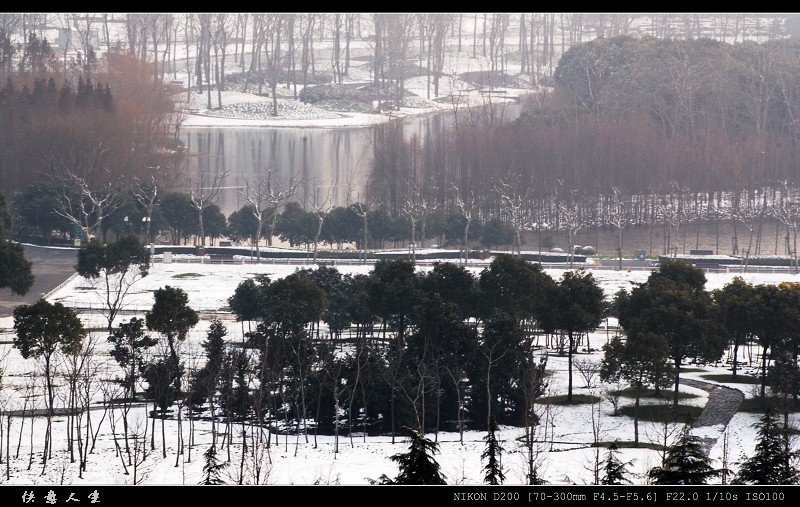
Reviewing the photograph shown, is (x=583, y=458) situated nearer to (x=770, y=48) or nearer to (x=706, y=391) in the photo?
(x=706, y=391)

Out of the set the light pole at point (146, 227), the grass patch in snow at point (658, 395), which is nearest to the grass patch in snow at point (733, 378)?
the grass patch in snow at point (658, 395)

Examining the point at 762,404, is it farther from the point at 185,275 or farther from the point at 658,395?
the point at 185,275

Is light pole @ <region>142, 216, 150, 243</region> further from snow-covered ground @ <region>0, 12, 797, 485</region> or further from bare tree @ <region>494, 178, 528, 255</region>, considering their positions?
bare tree @ <region>494, 178, 528, 255</region>

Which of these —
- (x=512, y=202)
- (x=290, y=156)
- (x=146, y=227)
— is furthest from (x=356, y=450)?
(x=290, y=156)

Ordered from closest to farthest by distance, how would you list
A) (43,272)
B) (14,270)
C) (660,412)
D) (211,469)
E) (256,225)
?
(211,469) → (660,412) → (14,270) → (43,272) → (256,225)

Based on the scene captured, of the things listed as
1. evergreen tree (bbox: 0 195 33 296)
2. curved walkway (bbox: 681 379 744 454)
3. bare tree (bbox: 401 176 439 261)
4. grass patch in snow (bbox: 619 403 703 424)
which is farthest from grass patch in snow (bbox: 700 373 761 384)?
evergreen tree (bbox: 0 195 33 296)

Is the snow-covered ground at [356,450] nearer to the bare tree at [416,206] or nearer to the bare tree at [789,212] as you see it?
the bare tree at [416,206]
